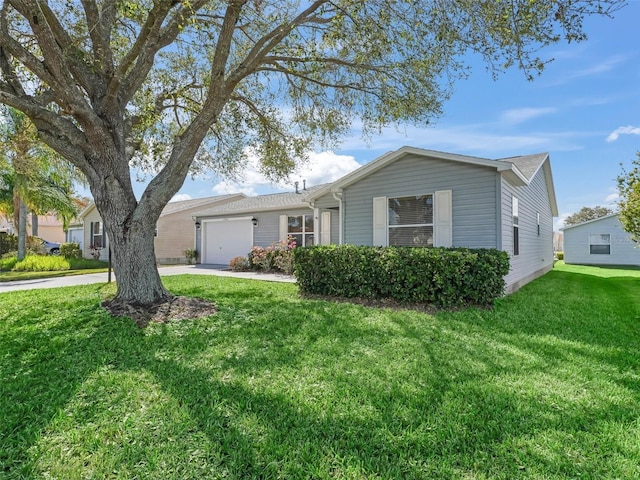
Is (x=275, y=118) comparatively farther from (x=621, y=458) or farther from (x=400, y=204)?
(x=621, y=458)

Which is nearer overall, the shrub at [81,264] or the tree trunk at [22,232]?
the tree trunk at [22,232]

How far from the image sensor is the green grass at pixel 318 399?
232 centimetres

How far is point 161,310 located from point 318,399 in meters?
4.06

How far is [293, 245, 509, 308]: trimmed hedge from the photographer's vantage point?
6832mm

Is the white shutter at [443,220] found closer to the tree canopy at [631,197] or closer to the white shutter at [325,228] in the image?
the tree canopy at [631,197]

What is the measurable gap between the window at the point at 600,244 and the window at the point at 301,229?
19339mm

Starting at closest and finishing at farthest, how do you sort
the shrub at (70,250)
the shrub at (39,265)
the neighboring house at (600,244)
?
the shrub at (39,265) → the neighboring house at (600,244) → the shrub at (70,250)

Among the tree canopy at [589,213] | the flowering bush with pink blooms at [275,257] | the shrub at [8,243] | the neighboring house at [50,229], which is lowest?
the flowering bush with pink blooms at [275,257]

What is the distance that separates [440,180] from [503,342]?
505cm

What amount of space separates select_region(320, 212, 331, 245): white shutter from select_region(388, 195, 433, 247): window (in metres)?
4.69

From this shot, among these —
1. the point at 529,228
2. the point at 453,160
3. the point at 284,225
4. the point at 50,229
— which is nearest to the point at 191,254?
the point at 284,225

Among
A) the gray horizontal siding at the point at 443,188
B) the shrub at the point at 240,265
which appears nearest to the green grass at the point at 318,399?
the gray horizontal siding at the point at 443,188

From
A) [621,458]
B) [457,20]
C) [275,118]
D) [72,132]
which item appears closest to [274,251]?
[275,118]

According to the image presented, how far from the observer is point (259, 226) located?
16984 mm
